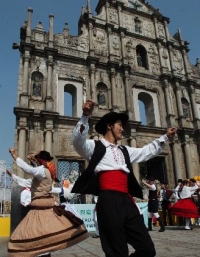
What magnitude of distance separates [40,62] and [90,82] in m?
3.04

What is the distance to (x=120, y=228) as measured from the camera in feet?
6.70

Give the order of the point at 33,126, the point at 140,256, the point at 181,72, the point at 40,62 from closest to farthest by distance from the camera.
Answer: the point at 140,256 < the point at 33,126 < the point at 40,62 < the point at 181,72

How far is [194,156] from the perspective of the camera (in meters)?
15.8

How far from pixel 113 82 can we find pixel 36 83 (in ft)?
15.0

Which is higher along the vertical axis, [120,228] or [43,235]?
[120,228]

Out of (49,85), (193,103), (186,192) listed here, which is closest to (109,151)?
(186,192)

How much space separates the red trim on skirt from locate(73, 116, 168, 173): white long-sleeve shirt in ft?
19.6

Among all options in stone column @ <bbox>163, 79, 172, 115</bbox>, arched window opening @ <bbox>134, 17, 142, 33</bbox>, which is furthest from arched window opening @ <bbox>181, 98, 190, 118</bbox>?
arched window opening @ <bbox>134, 17, 142, 33</bbox>

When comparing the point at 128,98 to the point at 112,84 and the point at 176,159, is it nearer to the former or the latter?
the point at 112,84

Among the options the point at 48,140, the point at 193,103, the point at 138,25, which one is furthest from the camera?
the point at 138,25

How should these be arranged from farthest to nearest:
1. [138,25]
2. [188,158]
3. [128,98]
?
1. [138,25]
2. [128,98]
3. [188,158]

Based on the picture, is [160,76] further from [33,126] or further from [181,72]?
[33,126]

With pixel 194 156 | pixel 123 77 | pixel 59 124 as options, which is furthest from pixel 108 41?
pixel 194 156

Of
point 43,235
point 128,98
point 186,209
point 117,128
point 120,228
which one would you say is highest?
point 128,98
